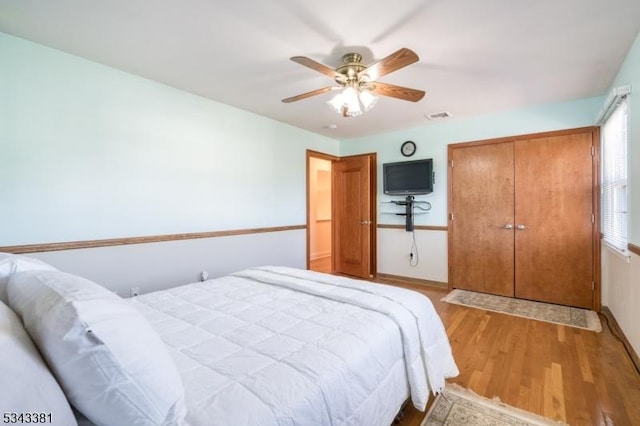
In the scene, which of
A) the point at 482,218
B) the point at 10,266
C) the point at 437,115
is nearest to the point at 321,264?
the point at 482,218

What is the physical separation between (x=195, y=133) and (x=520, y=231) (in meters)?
4.05

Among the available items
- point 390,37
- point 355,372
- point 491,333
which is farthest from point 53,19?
point 491,333

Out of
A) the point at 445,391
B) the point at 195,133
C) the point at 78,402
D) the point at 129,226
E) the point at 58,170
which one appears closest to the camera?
the point at 78,402

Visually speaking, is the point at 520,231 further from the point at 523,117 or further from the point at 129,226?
the point at 129,226

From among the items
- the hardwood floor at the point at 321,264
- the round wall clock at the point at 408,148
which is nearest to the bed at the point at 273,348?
the round wall clock at the point at 408,148

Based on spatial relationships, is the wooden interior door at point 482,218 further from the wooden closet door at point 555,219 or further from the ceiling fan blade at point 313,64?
the ceiling fan blade at point 313,64

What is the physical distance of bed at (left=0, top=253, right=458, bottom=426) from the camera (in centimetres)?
82

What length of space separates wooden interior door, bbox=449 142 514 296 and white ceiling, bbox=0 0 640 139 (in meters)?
1.05

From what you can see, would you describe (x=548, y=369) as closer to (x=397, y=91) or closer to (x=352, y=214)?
(x=397, y=91)

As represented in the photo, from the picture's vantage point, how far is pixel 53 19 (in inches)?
74.9

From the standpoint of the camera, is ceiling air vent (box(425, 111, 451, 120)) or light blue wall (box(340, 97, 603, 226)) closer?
light blue wall (box(340, 97, 603, 226))

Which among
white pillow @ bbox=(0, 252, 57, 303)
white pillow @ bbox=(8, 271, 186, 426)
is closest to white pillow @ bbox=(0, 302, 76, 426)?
white pillow @ bbox=(8, 271, 186, 426)

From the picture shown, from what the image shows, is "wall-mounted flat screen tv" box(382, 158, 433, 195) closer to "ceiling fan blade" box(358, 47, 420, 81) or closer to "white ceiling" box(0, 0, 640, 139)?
"white ceiling" box(0, 0, 640, 139)

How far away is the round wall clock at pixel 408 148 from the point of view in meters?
4.47
